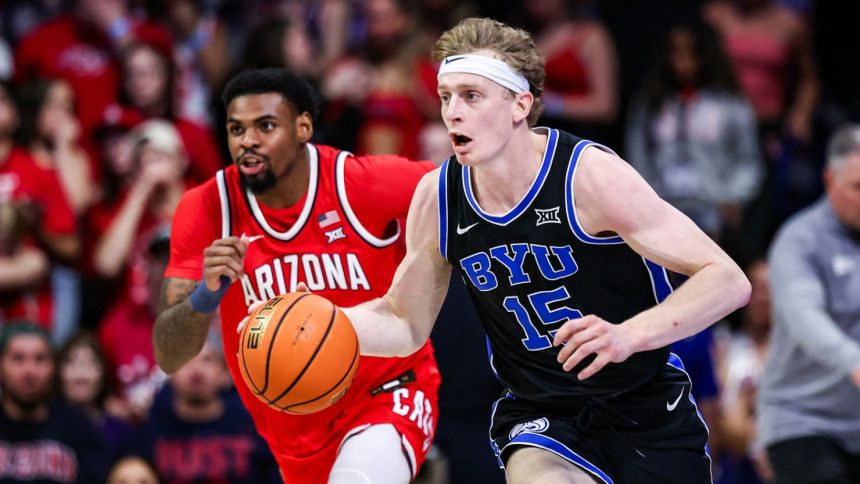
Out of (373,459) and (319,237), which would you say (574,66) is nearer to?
(319,237)

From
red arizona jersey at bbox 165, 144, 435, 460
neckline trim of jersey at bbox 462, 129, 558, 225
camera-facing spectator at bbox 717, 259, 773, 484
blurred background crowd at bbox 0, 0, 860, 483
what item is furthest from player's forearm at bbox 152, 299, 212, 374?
camera-facing spectator at bbox 717, 259, 773, 484

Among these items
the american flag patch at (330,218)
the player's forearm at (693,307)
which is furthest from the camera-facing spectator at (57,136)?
the player's forearm at (693,307)

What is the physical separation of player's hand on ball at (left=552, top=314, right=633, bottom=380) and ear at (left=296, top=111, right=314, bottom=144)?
6.12 feet

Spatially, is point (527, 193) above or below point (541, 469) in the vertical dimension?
above

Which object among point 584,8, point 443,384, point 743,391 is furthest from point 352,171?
point 584,8

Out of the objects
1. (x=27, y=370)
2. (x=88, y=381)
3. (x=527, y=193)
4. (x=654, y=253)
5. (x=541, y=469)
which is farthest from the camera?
(x=88, y=381)

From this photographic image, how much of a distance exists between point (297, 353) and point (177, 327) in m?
0.86

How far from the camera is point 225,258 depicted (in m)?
5.46

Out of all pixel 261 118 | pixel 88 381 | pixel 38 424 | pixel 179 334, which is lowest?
pixel 38 424

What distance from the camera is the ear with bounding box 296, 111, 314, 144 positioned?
19.6 feet

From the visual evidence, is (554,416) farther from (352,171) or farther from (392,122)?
(392,122)

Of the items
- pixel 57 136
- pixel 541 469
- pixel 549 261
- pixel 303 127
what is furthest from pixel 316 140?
pixel 541 469

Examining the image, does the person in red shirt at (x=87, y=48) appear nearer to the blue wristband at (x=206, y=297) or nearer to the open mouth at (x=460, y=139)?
the blue wristband at (x=206, y=297)

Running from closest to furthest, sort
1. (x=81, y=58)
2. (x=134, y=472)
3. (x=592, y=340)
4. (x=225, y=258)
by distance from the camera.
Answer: (x=592, y=340) < (x=225, y=258) < (x=134, y=472) < (x=81, y=58)
